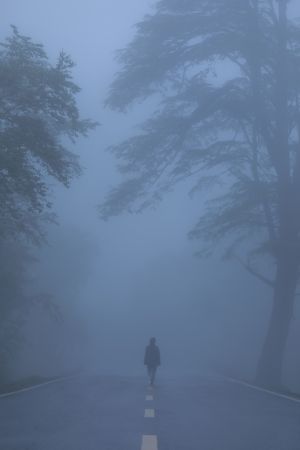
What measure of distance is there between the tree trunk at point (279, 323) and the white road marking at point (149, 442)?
13.6 meters

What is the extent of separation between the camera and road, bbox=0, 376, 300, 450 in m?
9.16

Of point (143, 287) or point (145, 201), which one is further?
point (143, 287)

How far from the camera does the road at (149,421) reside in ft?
30.0

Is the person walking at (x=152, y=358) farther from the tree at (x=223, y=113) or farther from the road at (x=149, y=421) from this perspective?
the road at (x=149, y=421)

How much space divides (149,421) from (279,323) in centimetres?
1264

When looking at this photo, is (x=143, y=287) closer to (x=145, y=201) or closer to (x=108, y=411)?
(x=145, y=201)

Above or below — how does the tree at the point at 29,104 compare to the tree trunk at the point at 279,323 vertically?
above

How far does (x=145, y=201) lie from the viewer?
2342cm

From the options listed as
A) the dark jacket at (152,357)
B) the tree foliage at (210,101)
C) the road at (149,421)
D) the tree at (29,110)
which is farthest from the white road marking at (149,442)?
the tree foliage at (210,101)

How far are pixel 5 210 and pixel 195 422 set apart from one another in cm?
901

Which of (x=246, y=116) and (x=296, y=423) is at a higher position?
(x=246, y=116)

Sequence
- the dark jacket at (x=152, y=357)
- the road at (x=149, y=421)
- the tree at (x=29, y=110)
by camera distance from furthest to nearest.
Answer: the dark jacket at (x=152, y=357)
the tree at (x=29, y=110)
the road at (x=149, y=421)

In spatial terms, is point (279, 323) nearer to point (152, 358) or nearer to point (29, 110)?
point (152, 358)

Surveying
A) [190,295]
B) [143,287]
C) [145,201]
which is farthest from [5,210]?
[143,287]
